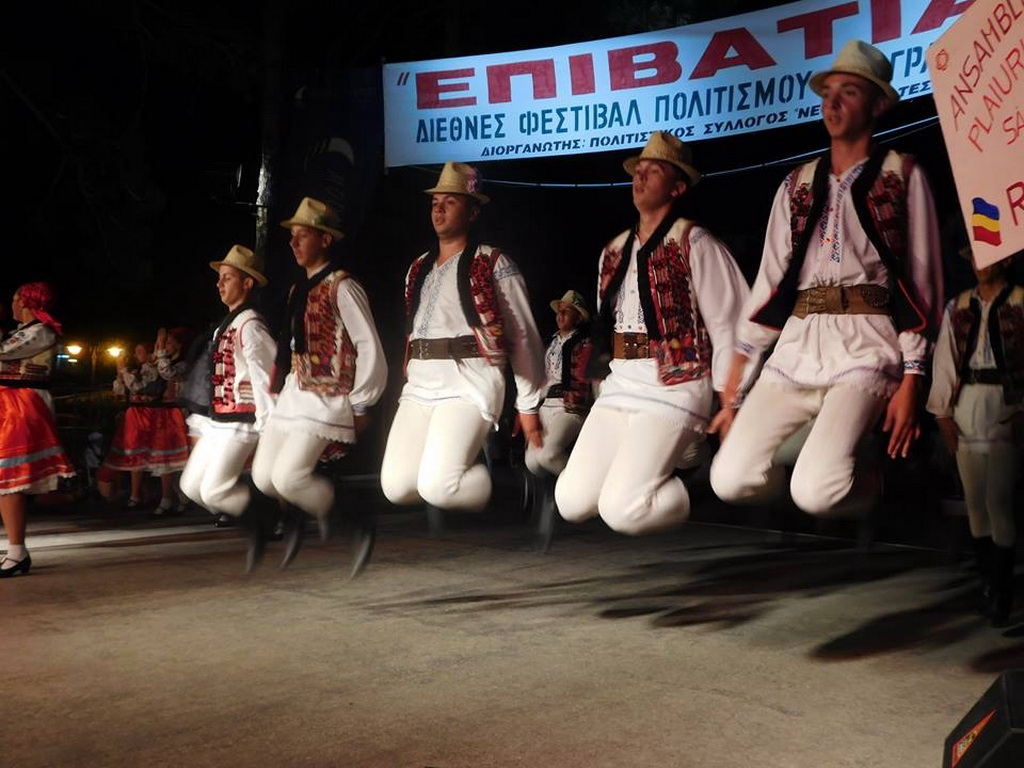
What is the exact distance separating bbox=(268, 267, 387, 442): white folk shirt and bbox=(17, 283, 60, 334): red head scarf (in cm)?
213

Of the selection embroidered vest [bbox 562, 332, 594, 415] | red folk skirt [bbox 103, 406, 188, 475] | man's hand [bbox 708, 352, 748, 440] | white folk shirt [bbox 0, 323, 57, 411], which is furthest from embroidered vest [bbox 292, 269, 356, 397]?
red folk skirt [bbox 103, 406, 188, 475]

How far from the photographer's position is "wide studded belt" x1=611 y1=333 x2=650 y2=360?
3.76m

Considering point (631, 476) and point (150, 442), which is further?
point (150, 442)

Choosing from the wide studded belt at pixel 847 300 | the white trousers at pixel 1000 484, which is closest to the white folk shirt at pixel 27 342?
the wide studded belt at pixel 847 300

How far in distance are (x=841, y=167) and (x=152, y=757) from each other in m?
2.62

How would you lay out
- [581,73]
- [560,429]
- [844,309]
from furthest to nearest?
[560,429] → [581,73] → [844,309]

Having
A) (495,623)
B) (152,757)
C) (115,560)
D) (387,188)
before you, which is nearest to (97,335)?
(387,188)

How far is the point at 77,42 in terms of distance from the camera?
1277 cm

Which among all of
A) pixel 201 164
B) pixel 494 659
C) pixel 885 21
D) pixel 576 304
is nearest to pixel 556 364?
pixel 576 304

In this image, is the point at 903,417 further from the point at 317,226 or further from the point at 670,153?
the point at 317,226

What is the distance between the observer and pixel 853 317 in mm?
3240

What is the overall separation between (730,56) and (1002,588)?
8.79ft

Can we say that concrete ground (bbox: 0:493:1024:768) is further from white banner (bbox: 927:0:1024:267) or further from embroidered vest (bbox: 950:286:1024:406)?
white banner (bbox: 927:0:1024:267)

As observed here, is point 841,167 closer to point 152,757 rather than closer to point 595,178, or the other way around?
point 152,757
